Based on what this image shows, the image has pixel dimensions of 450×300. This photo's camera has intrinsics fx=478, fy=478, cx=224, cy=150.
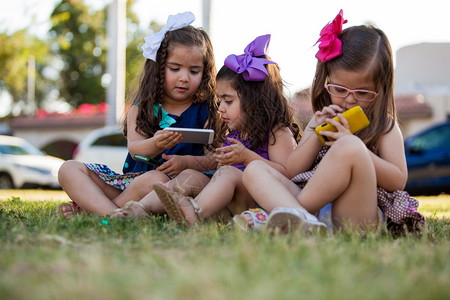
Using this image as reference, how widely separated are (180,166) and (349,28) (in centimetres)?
147

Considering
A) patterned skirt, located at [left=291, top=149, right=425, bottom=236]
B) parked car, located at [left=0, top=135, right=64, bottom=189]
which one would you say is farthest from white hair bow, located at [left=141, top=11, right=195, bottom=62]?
parked car, located at [left=0, top=135, right=64, bottom=189]

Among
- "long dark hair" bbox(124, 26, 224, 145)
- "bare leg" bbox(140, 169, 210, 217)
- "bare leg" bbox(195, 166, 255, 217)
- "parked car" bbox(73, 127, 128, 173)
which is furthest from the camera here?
"parked car" bbox(73, 127, 128, 173)

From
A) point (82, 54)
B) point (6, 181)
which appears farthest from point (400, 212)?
point (82, 54)

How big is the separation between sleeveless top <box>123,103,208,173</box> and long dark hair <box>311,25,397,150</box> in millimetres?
1162

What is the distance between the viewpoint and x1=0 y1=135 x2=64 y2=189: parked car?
1187cm

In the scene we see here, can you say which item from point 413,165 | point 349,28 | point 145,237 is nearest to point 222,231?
point 145,237

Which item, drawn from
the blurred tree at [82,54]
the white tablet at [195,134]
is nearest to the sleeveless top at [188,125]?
the white tablet at [195,134]

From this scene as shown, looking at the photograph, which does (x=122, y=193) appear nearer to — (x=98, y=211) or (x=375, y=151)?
(x=98, y=211)

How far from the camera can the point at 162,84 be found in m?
3.69

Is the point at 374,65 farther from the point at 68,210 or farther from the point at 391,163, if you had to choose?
the point at 68,210

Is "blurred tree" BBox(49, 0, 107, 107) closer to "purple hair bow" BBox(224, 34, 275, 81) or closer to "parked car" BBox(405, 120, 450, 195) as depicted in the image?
"parked car" BBox(405, 120, 450, 195)

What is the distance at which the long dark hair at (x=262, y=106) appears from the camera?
329 centimetres

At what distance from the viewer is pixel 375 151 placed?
280 centimetres

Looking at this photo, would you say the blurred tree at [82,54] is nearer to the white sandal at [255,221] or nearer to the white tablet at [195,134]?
the white tablet at [195,134]
